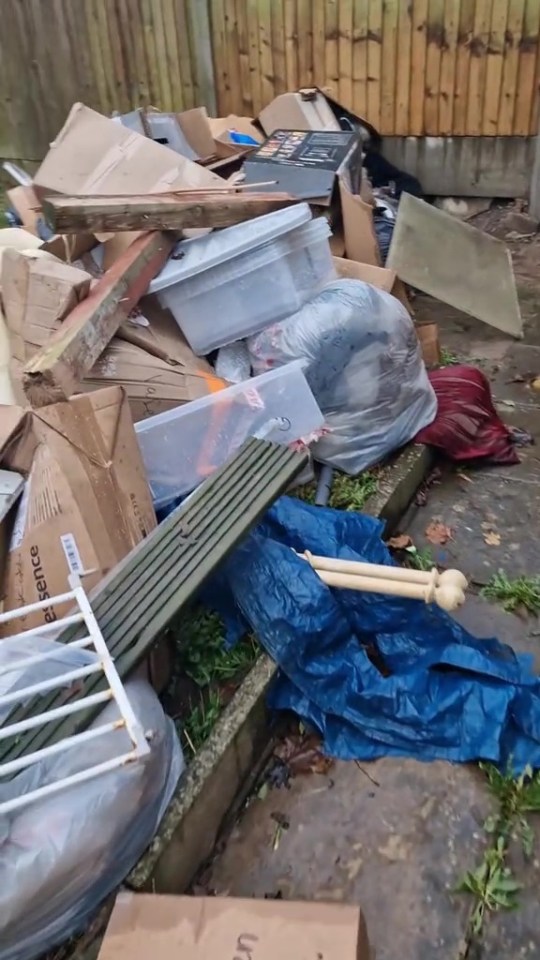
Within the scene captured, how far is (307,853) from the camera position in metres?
2.04

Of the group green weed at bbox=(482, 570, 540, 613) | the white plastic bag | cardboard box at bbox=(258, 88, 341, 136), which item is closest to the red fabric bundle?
green weed at bbox=(482, 570, 540, 613)

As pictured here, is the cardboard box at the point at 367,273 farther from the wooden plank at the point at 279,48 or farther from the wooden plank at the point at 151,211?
the wooden plank at the point at 279,48

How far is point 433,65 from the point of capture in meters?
6.11

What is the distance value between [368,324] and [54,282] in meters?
1.22

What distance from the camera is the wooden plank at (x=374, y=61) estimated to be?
6.08 metres

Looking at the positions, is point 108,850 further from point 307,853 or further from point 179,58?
point 179,58

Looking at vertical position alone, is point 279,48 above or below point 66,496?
above

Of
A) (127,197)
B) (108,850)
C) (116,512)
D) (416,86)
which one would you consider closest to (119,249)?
(127,197)

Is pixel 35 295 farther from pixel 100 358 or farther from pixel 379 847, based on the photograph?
pixel 379 847

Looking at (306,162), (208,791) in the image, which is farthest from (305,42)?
(208,791)

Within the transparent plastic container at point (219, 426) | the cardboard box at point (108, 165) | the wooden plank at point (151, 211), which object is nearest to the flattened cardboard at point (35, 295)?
the wooden plank at point (151, 211)

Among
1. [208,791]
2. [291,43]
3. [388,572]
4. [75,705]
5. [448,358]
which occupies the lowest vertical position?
Answer: [448,358]

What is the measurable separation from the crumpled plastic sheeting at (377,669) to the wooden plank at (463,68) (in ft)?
16.7

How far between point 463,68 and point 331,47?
1097 mm
